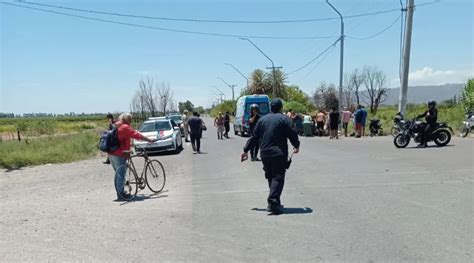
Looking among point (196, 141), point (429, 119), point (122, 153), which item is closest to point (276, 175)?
point (122, 153)

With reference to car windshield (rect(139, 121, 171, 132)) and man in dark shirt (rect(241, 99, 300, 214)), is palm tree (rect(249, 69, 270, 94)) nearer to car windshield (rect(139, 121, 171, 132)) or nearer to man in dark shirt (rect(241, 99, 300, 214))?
car windshield (rect(139, 121, 171, 132))

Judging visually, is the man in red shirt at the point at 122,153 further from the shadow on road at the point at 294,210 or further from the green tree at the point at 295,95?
the green tree at the point at 295,95

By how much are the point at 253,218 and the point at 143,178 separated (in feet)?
10.9

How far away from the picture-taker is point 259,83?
215ft

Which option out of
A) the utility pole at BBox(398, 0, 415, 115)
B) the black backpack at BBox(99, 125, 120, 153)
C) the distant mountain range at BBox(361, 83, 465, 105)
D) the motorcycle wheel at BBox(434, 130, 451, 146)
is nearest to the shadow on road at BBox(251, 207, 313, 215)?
the black backpack at BBox(99, 125, 120, 153)

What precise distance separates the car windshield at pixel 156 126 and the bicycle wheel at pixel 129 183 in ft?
34.2

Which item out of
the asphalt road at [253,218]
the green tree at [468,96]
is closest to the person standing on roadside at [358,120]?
the asphalt road at [253,218]

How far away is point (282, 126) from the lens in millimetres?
6629

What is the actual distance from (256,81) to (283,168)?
60.0 meters

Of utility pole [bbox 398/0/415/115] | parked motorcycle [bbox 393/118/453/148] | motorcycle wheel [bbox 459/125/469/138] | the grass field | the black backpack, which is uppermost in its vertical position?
utility pole [bbox 398/0/415/115]

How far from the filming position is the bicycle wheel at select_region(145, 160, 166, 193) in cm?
897

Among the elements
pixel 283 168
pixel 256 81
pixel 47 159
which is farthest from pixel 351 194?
pixel 256 81

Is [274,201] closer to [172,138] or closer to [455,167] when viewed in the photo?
[455,167]

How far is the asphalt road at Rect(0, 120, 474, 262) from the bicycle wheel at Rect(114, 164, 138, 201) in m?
0.27
